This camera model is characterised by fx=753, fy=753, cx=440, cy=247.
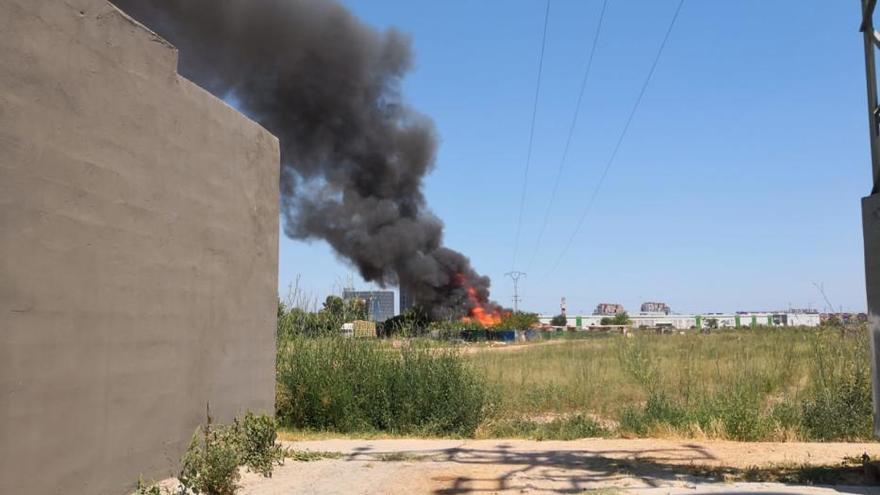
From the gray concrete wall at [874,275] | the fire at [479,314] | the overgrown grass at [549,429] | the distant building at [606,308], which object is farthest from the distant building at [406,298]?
the distant building at [606,308]

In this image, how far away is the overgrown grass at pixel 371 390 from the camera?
11555mm

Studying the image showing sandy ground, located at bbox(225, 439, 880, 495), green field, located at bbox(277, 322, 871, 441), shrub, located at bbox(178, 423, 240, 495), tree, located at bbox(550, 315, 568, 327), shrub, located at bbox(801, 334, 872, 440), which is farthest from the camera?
tree, located at bbox(550, 315, 568, 327)

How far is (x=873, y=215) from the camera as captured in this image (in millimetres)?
6246

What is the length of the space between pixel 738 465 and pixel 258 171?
6.20m

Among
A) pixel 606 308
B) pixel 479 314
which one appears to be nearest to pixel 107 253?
pixel 479 314

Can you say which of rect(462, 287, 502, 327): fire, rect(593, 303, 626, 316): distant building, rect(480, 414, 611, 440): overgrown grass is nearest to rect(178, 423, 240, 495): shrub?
rect(480, 414, 611, 440): overgrown grass

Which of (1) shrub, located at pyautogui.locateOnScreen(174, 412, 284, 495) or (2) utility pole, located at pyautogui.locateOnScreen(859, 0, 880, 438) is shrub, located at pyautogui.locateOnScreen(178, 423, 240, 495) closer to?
(1) shrub, located at pyautogui.locateOnScreen(174, 412, 284, 495)

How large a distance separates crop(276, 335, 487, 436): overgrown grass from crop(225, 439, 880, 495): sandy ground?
1.48m

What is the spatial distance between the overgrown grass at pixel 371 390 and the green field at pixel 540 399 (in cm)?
2

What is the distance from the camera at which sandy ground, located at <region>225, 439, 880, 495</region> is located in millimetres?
6848

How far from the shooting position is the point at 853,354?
11500 mm

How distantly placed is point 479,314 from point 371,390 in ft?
167

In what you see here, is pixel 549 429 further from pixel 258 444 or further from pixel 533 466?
pixel 258 444

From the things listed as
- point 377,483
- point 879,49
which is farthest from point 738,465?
point 879,49
